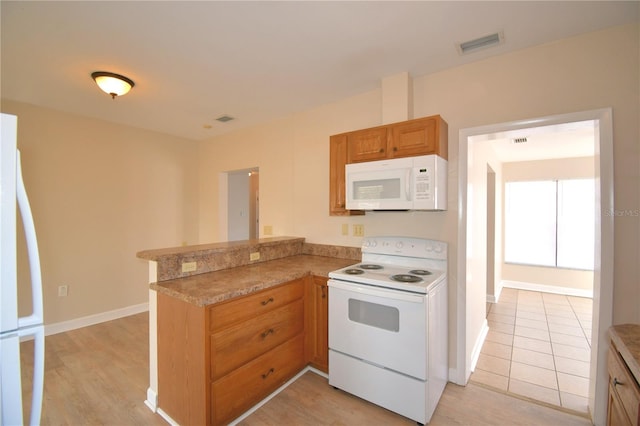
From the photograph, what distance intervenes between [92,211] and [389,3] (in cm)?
401

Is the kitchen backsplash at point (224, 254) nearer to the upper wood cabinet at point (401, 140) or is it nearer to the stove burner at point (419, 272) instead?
the stove burner at point (419, 272)

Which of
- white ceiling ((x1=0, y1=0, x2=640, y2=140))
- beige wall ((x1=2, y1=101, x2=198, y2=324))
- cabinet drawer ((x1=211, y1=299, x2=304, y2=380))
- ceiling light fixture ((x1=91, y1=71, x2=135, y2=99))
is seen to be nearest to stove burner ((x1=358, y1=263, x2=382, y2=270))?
cabinet drawer ((x1=211, y1=299, x2=304, y2=380))

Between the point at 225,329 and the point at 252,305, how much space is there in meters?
0.23

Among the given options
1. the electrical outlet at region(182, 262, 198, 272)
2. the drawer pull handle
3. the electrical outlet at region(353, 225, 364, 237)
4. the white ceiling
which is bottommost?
the drawer pull handle

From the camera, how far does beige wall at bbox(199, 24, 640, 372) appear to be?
177 centimetres

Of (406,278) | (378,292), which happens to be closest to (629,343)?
(406,278)

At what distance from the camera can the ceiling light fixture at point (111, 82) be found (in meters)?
2.40

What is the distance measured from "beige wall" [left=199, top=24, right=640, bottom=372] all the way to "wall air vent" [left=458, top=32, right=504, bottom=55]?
20cm

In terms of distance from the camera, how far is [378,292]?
1.94 meters

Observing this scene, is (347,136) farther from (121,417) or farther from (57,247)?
(57,247)

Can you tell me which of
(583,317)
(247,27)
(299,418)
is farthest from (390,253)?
(583,317)

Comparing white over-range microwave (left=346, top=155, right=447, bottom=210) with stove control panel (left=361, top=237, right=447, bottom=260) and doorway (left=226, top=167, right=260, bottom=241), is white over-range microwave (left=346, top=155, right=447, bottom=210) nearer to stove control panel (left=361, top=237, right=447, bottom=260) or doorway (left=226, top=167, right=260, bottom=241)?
stove control panel (left=361, top=237, right=447, bottom=260)

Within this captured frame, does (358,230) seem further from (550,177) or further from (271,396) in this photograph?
(550,177)

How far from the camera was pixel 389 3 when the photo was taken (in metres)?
1.65
